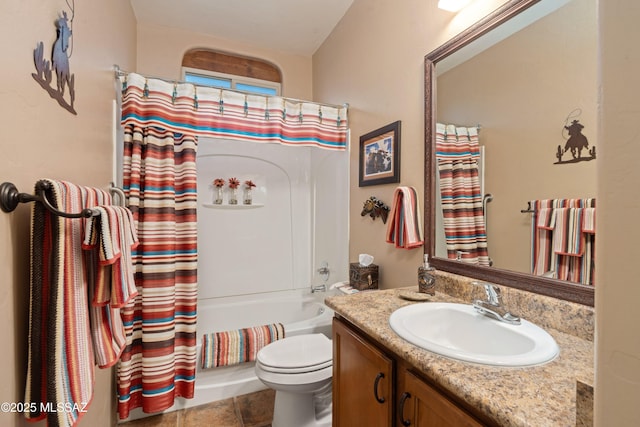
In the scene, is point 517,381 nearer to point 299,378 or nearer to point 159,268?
point 299,378

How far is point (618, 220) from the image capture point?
34cm

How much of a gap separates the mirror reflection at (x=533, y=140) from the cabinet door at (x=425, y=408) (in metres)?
0.61

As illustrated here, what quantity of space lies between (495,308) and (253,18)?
108 inches

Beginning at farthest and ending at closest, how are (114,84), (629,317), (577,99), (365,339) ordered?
1. (114,84)
2. (365,339)
3. (577,99)
4. (629,317)

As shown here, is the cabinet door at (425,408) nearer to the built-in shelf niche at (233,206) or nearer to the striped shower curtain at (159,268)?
the striped shower curtain at (159,268)

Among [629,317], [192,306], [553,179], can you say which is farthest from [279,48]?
[629,317]

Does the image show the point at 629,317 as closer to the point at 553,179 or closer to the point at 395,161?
the point at 553,179

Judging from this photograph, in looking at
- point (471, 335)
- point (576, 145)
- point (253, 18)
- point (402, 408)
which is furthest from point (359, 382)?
point (253, 18)

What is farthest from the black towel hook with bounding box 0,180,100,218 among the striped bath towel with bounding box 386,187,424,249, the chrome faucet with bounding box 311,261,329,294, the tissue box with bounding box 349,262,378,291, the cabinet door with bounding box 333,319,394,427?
the chrome faucet with bounding box 311,261,329,294

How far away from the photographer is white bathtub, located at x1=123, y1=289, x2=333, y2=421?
1.99 metres

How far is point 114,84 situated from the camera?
5.54 ft

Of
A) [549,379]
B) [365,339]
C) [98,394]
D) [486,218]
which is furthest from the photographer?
[98,394]

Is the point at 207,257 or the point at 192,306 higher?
the point at 207,257

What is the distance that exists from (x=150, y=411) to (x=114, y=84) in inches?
77.0
